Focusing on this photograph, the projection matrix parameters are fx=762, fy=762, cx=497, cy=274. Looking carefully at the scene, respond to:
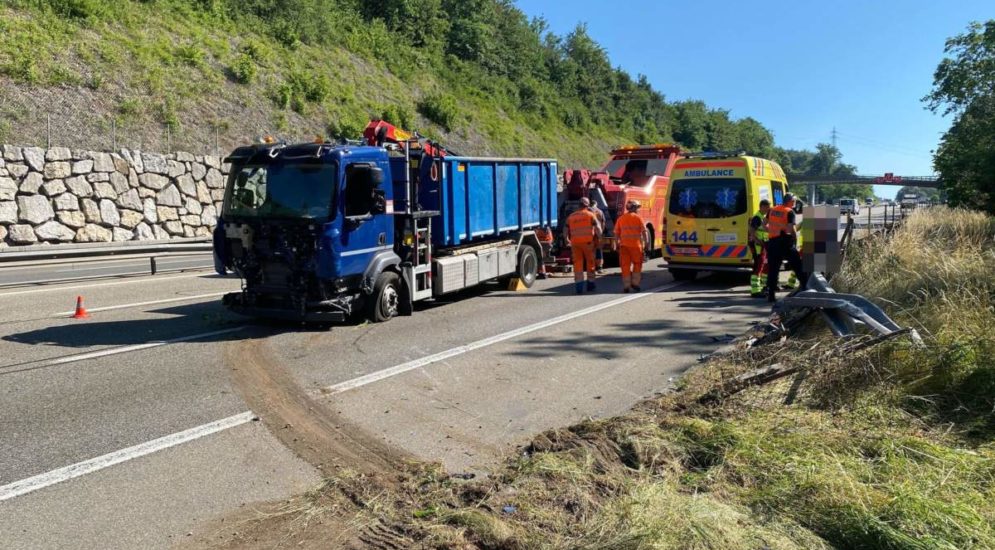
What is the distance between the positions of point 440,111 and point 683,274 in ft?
67.2

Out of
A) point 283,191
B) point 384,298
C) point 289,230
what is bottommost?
point 384,298

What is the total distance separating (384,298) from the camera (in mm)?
10133

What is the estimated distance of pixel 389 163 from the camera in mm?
10547

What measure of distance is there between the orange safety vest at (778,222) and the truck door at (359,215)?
243 inches

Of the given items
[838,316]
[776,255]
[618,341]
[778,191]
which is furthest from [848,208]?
[838,316]

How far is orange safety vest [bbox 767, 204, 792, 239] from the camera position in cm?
1185

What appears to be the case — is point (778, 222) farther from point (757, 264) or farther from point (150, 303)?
point (150, 303)

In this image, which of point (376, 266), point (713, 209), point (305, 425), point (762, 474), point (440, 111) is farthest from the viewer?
point (440, 111)

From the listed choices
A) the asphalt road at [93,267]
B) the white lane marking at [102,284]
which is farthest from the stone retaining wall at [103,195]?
the white lane marking at [102,284]

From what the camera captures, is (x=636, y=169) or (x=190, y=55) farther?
(x=190, y=55)

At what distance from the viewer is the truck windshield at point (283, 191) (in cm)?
922

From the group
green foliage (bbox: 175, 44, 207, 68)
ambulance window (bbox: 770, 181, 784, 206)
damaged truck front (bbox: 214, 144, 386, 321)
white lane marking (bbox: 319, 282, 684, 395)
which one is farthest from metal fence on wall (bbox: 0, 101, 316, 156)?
ambulance window (bbox: 770, 181, 784, 206)

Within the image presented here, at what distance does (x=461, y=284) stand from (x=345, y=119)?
691 inches

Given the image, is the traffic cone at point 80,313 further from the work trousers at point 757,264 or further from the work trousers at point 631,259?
the work trousers at point 757,264
